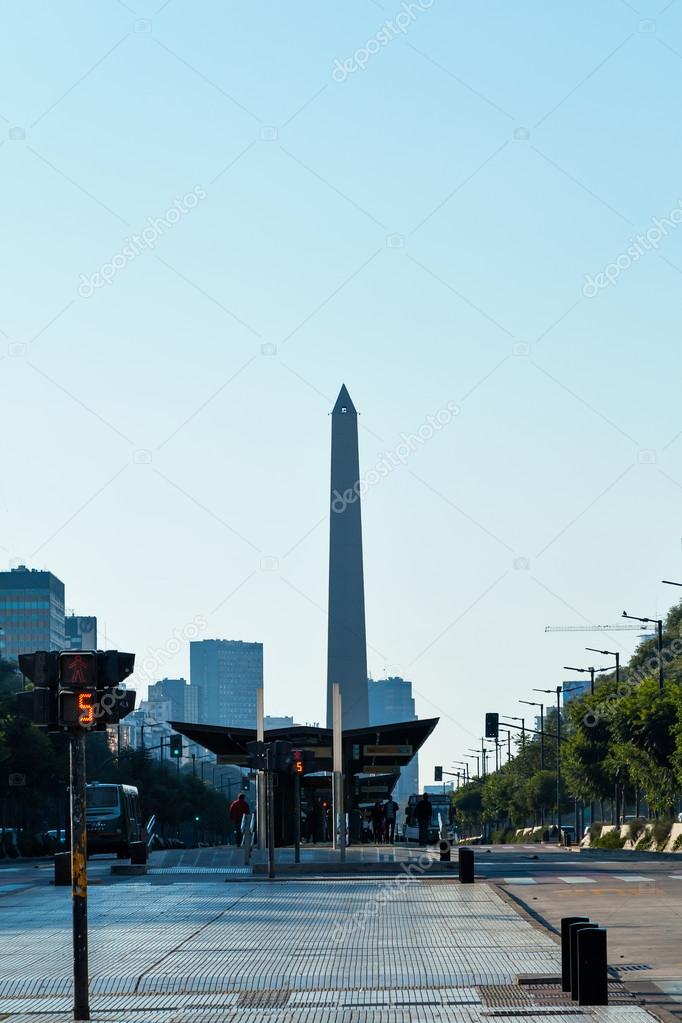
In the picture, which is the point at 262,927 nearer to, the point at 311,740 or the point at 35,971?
the point at 35,971

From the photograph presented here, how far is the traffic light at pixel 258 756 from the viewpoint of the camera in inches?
1375

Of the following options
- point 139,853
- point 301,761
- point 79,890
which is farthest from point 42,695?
point 139,853

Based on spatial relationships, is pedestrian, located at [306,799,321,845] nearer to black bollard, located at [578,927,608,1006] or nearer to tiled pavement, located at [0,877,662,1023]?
Answer: tiled pavement, located at [0,877,662,1023]

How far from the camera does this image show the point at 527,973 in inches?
621

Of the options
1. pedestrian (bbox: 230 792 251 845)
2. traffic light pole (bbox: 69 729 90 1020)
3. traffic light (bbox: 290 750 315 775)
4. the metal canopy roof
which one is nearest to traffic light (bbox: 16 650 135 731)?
traffic light pole (bbox: 69 729 90 1020)

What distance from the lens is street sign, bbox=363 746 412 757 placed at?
69375 mm

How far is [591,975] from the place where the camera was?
13.2m

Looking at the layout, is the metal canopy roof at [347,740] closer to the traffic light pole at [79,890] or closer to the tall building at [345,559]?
the tall building at [345,559]

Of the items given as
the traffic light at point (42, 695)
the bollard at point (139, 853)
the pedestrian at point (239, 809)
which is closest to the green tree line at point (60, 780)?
the pedestrian at point (239, 809)

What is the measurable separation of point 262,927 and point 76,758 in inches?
354

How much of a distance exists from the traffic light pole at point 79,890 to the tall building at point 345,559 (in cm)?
7284

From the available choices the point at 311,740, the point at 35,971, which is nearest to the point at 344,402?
the point at 311,740

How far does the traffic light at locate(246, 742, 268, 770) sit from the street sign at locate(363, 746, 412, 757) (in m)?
33.7

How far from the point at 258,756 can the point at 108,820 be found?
73.3 ft
